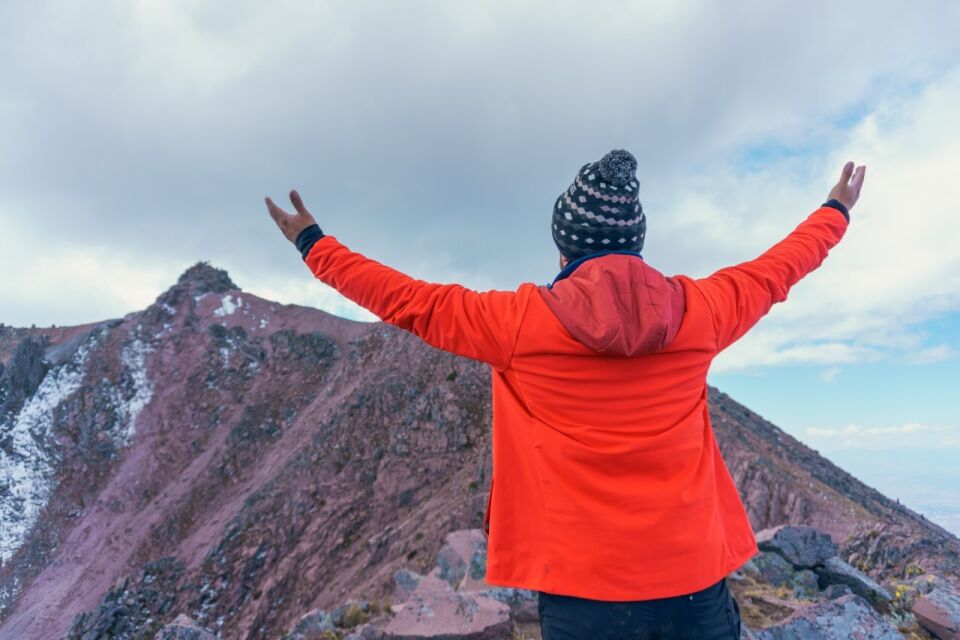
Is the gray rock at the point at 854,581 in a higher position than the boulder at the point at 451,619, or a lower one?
higher

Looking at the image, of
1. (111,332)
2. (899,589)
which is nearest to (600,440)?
(899,589)

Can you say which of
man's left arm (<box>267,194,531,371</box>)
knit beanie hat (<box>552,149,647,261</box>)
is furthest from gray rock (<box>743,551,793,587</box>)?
man's left arm (<box>267,194,531,371</box>)

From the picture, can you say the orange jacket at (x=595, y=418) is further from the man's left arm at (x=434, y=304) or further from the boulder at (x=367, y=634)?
the boulder at (x=367, y=634)

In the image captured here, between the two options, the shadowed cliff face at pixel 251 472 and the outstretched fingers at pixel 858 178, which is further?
the shadowed cliff face at pixel 251 472

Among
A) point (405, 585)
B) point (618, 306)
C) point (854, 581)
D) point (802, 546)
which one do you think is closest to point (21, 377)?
point (405, 585)

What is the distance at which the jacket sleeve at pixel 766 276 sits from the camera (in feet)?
9.19

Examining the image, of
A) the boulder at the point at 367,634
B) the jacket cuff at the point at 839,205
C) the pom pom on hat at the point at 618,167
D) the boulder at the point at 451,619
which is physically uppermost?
the jacket cuff at the point at 839,205

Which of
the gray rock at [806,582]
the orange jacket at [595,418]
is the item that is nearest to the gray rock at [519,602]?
the gray rock at [806,582]

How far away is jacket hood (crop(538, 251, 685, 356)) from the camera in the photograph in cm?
235

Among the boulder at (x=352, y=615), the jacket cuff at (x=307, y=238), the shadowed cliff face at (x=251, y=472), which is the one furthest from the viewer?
the shadowed cliff face at (x=251, y=472)

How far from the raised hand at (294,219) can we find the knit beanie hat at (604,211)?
1.19m

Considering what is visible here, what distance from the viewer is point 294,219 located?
3.13m

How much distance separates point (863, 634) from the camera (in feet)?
18.3

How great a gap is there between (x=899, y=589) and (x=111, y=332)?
39.9 metres
